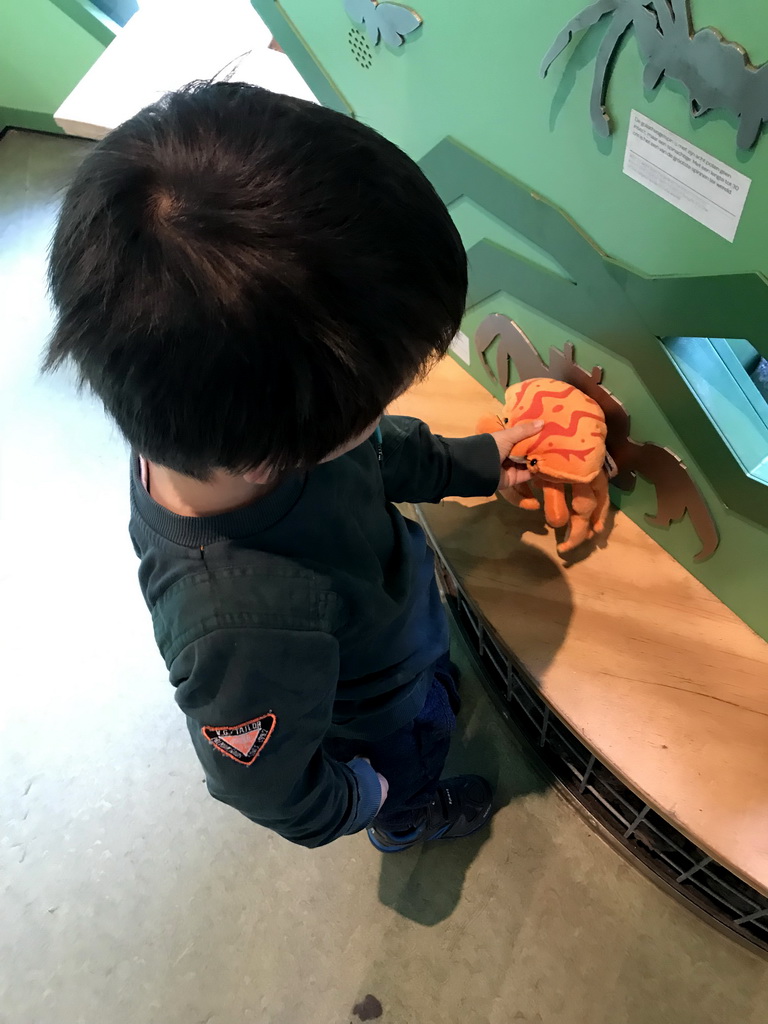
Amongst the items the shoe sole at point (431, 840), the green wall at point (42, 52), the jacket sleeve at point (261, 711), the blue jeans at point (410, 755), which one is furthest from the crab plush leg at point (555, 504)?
the green wall at point (42, 52)

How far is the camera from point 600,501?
30.3 inches

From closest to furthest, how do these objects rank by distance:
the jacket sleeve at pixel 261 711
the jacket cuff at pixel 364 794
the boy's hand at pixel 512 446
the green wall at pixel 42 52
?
1. the jacket sleeve at pixel 261 711
2. the jacket cuff at pixel 364 794
3. the boy's hand at pixel 512 446
4. the green wall at pixel 42 52

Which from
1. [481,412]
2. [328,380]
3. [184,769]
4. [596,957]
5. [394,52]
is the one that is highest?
[394,52]

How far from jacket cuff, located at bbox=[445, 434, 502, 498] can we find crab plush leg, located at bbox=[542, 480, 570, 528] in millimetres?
58

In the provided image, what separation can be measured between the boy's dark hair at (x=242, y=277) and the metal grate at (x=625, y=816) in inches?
19.8

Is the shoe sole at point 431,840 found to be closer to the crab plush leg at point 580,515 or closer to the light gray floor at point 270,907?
the light gray floor at point 270,907

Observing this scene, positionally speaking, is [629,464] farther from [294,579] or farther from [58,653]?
[58,653]

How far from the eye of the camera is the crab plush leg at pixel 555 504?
2.52 feet

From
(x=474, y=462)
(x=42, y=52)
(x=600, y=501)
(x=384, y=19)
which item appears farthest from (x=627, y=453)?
(x=42, y=52)

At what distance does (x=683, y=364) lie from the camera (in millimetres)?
637

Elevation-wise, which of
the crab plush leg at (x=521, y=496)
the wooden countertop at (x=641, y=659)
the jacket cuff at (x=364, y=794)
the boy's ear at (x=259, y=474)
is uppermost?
the boy's ear at (x=259, y=474)

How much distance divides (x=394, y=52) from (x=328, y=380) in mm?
567

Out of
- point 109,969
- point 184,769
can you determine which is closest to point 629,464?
point 184,769

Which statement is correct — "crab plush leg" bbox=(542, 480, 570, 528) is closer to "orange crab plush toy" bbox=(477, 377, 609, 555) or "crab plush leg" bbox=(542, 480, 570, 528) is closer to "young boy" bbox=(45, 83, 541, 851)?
"orange crab plush toy" bbox=(477, 377, 609, 555)
